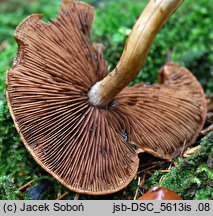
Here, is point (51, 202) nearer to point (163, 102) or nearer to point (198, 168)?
point (198, 168)

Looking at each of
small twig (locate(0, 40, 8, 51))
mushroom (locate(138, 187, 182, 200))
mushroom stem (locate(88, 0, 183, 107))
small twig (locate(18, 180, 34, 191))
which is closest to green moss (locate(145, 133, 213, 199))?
mushroom (locate(138, 187, 182, 200))

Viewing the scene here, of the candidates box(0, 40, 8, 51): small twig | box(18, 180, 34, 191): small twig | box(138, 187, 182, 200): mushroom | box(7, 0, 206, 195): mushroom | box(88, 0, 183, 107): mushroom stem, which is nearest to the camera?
box(138, 187, 182, 200): mushroom

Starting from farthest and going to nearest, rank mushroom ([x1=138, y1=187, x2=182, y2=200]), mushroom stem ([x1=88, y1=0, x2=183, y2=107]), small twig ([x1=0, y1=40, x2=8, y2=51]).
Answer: small twig ([x1=0, y1=40, x2=8, y2=51]), mushroom stem ([x1=88, y1=0, x2=183, y2=107]), mushroom ([x1=138, y1=187, x2=182, y2=200])

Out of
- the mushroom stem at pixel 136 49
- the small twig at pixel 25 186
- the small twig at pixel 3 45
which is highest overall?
the mushroom stem at pixel 136 49

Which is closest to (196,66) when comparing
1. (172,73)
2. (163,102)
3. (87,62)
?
(172,73)

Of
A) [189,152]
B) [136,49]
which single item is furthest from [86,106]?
[189,152]

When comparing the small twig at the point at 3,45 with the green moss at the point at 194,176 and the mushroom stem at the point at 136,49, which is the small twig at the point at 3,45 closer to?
the mushroom stem at the point at 136,49

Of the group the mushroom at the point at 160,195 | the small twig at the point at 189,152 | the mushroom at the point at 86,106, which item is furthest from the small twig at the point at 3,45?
Answer: the mushroom at the point at 160,195

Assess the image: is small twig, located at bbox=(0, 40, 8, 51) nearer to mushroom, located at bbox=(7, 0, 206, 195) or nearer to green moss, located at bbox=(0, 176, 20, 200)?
mushroom, located at bbox=(7, 0, 206, 195)
